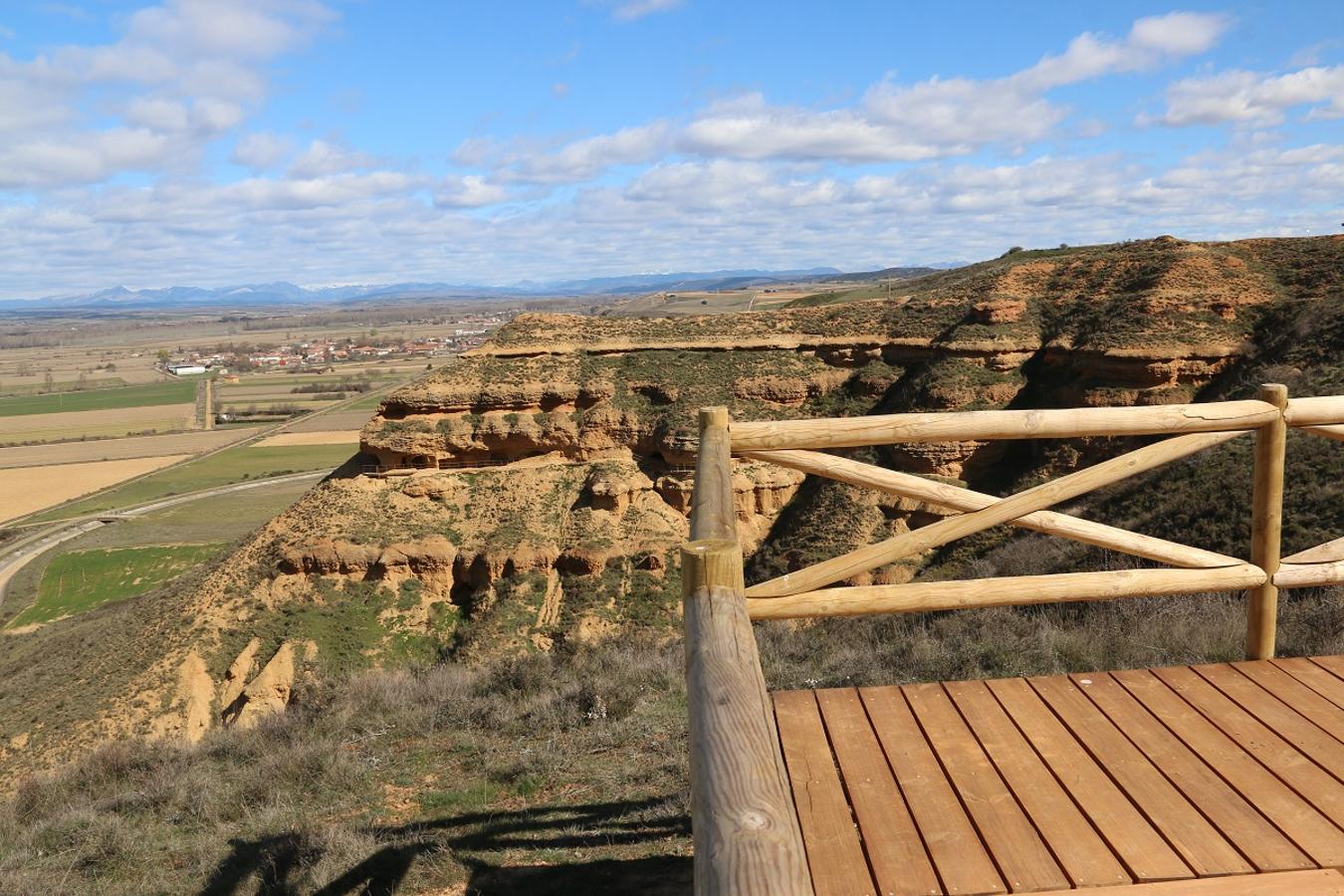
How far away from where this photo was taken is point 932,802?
2758 mm

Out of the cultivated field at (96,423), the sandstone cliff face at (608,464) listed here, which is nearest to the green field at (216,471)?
the cultivated field at (96,423)

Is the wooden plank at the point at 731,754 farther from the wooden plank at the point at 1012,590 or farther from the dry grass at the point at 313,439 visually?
the dry grass at the point at 313,439

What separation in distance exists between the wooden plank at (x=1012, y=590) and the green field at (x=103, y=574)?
40359mm

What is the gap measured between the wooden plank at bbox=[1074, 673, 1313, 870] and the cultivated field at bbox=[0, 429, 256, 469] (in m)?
82.1

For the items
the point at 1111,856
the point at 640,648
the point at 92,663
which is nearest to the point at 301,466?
the point at 92,663

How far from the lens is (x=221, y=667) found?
21938 millimetres

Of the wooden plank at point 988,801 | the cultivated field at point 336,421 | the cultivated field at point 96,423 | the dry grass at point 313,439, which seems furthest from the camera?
the cultivated field at point 96,423

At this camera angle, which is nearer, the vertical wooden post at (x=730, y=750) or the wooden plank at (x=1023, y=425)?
the vertical wooden post at (x=730, y=750)

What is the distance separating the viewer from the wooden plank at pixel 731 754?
1.42 meters

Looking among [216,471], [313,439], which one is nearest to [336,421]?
[313,439]

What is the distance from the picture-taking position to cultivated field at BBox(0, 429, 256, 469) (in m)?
73.2

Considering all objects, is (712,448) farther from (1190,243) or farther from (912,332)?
(1190,243)

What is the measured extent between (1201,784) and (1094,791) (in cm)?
36

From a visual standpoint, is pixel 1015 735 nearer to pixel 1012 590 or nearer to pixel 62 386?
pixel 1012 590
